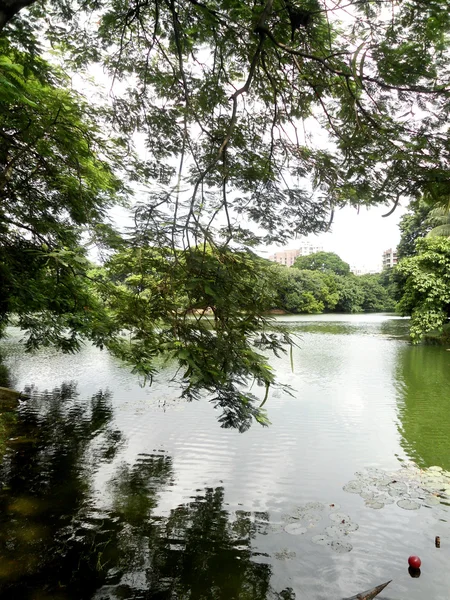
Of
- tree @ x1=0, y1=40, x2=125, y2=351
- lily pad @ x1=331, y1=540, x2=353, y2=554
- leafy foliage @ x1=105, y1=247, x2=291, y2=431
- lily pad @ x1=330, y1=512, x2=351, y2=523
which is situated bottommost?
lily pad @ x1=331, y1=540, x2=353, y2=554

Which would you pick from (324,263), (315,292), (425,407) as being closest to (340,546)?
(425,407)

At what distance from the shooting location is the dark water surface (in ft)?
11.7

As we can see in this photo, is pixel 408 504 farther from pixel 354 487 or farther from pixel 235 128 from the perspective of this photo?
pixel 235 128

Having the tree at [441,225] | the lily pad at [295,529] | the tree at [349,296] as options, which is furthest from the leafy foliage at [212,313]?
the tree at [349,296]

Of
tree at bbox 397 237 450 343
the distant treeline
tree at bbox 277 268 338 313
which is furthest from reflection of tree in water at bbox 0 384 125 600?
the distant treeline

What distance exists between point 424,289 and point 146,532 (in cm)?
1771

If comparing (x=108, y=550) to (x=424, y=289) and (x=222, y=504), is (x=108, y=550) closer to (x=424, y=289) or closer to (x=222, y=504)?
(x=222, y=504)

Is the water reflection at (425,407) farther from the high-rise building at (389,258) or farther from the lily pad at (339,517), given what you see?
the high-rise building at (389,258)

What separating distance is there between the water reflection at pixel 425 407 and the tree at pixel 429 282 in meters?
2.82

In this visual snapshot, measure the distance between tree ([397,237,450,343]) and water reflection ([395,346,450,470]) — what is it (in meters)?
2.82

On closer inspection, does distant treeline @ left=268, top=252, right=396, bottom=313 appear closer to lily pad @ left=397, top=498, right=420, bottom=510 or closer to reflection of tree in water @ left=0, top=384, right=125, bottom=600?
reflection of tree in water @ left=0, top=384, right=125, bottom=600

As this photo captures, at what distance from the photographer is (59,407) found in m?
8.77

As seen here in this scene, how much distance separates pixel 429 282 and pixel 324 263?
108 feet

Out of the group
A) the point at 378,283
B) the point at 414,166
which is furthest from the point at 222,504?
the point at 378,283
